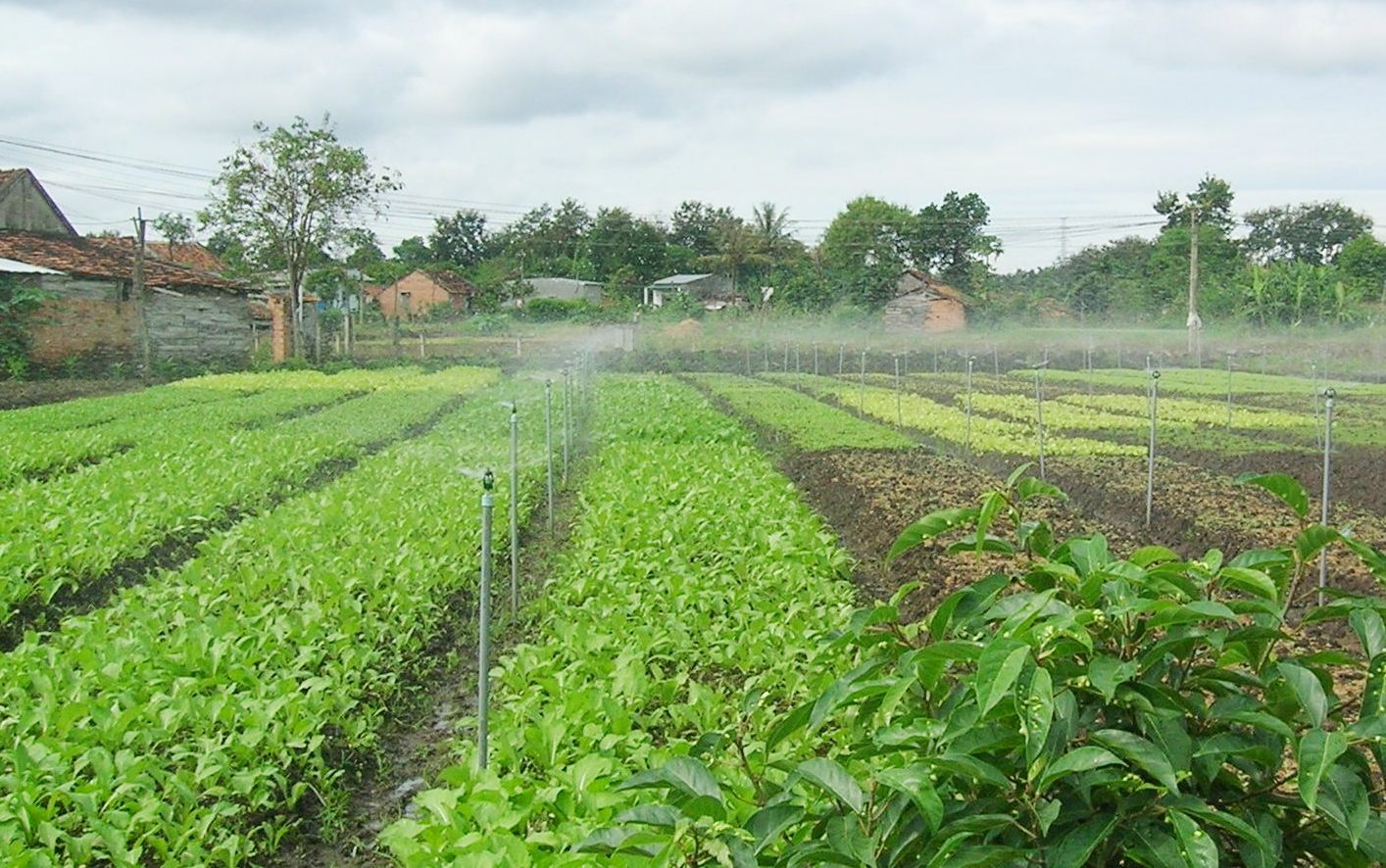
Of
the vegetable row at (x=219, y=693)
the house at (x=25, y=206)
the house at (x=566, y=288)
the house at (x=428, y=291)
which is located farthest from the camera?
the house at (x=566, y=288)

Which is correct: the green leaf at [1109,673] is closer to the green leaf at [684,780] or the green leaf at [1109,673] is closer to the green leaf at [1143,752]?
the green leaf at [1143,752]

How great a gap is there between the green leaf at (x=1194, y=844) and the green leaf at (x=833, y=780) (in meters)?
0.48

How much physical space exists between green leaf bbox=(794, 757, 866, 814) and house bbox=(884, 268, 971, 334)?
47695mm

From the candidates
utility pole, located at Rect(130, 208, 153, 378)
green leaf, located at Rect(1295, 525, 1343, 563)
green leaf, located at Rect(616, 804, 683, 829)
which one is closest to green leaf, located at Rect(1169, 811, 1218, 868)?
green leaf, located at Rect(1295, 525, 1343, 563)

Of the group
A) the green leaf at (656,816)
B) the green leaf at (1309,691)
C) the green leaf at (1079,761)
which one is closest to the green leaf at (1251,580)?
the green leaf at (1309,691)

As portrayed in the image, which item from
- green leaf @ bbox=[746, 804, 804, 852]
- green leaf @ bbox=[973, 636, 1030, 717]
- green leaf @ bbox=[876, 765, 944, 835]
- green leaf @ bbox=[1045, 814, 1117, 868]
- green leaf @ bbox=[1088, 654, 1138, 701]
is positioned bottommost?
green leaf @ bbox=[746, 804, 804, 852]

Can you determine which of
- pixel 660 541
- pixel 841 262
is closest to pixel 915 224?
pixel 841 262

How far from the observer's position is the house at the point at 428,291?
60.0 meters

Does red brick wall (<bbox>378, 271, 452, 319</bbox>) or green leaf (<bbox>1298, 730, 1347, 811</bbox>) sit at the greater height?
red brick wall (<bbox>378, 271, 452, 319</bbox>)

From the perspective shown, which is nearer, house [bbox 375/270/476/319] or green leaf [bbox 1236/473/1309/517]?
green leaf [bbox 1236/473/1309/517]

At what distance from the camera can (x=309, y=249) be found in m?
36.7

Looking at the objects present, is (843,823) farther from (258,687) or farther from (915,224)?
(915,224)

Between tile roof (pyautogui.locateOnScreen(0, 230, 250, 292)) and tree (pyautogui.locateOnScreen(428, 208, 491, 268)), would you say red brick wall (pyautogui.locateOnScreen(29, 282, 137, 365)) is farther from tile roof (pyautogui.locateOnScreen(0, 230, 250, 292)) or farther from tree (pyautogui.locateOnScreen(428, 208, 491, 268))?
tree (pyautogui.locateOnScreen(428, 208, 491, 268))

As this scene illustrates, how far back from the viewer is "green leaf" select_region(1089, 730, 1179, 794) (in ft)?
5.83
